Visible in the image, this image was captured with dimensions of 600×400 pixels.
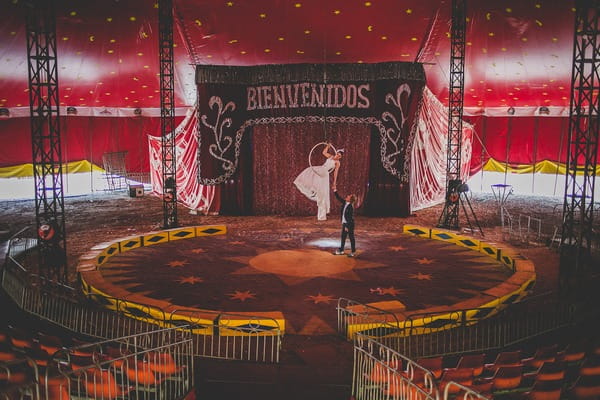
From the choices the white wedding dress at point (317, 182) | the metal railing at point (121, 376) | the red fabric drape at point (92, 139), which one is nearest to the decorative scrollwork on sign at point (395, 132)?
the white wedding dress at point (317, 182)

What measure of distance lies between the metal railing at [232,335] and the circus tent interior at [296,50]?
25.5 ft

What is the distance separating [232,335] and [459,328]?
3908mm

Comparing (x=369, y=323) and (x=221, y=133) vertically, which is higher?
(x=221, y=133)

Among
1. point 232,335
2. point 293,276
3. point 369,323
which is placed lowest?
point 232,335

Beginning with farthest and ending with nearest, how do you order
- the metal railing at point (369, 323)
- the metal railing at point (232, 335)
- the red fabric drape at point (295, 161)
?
1. the red fabric drape at point (295, 161)
2. the metal railing at point (369, 323)
3. the metal railing at point (232, 335)

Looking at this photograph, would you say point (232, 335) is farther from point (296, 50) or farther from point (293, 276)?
point (296, 50)

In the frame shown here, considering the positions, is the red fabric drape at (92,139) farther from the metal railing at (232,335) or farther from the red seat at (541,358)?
the red seat at (541,358)

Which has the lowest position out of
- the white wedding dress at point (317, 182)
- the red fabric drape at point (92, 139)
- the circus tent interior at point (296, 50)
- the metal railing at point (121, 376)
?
the metal railing at point (121, 376)

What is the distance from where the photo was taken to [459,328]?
30.4 ft

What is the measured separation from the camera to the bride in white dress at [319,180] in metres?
19.5

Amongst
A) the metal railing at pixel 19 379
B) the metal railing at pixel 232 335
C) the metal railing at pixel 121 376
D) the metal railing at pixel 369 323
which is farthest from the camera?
the metal railing at pixel 369 323

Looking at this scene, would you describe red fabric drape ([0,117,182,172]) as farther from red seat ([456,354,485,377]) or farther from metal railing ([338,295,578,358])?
red seat ([456,354,485,377])

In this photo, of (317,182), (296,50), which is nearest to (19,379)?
(296,50)

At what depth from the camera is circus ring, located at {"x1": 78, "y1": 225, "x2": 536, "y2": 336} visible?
9.87m
